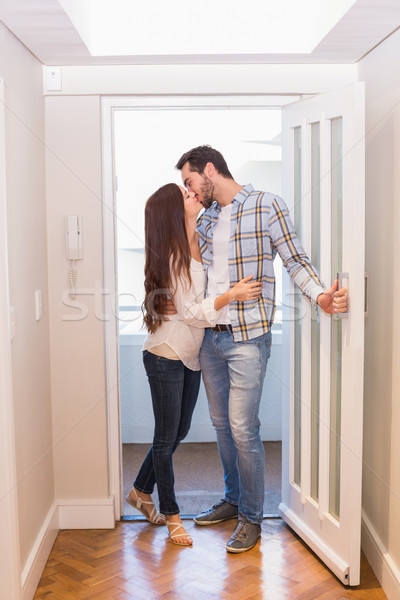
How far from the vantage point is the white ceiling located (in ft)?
6.59

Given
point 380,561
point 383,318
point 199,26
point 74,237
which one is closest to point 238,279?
point 383,318

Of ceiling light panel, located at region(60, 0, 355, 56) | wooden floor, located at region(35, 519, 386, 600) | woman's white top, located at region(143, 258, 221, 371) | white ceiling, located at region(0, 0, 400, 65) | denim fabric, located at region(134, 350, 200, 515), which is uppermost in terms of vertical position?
ceiling light panel, located at region(60, 0, 355, 56)

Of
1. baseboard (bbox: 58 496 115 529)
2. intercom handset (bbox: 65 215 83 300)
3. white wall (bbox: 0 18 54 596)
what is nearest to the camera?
white wall (bbox: 0 18 54 596)

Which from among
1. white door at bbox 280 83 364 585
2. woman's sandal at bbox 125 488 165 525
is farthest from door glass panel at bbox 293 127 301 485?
woman's sandal at bbox 125 488 165 525

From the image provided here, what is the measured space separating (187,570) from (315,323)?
3.70 feet

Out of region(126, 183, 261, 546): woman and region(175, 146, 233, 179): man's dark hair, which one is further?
region(175, 146, 233, 179): man's dark hair

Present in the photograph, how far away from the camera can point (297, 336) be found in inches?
111

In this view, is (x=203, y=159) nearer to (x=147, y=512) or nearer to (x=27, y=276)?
(x=27, y=276)

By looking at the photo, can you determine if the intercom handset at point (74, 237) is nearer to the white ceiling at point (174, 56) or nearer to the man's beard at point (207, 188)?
the man's beard at point (207, 188)

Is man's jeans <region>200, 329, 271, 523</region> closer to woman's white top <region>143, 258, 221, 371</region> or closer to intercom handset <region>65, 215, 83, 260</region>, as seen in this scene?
woman's white top <region>143, 258, 221, 371</region>

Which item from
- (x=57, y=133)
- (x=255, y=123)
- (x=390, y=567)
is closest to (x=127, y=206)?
(x=255, y=123)

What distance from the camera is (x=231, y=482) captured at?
2971mm

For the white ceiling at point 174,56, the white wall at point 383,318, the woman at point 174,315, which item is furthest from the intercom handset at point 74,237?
the white wall at point 383,318

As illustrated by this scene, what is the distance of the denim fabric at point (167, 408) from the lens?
2.64 metres
